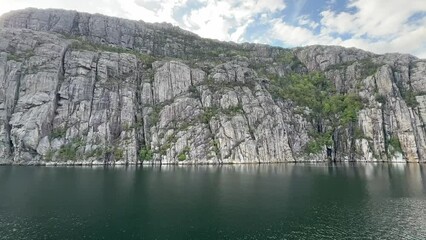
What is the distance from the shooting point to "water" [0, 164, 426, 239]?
4709 centimetres

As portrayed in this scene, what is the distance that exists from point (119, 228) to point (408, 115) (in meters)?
187

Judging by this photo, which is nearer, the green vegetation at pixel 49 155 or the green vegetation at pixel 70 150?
the green vegetation at pixel 49 155

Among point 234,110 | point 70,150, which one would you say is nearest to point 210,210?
point 70,150

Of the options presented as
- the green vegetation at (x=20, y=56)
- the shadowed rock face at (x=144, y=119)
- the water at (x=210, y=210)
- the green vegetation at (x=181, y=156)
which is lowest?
the water at (x=210, y=210)

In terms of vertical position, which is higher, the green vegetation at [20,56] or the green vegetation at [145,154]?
the green vegetation at [20,56]

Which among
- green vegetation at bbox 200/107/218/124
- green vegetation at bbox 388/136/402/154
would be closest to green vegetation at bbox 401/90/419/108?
green vegetation at bbox 388/136/402/154

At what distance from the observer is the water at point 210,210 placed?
4709cm

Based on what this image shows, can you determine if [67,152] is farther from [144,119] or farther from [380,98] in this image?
[380,98]

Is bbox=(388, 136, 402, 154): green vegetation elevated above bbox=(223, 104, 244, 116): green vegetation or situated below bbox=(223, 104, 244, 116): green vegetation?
below

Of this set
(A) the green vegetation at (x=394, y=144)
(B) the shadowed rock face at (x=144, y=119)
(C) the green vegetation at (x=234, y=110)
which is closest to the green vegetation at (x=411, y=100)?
(B) the shadowed rock face at (x=144, y=119)

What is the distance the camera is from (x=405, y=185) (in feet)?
289

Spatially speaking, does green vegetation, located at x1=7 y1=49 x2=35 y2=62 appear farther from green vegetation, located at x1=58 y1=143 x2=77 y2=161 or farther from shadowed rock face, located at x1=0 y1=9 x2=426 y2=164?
green vegetation, located at x1=58 y1=143 x2=77 y2=161

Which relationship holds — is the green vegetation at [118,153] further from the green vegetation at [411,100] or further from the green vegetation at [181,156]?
the green vegetation at [411,100]

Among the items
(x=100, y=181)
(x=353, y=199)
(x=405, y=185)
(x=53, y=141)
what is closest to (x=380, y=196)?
(x=353, y=199)
